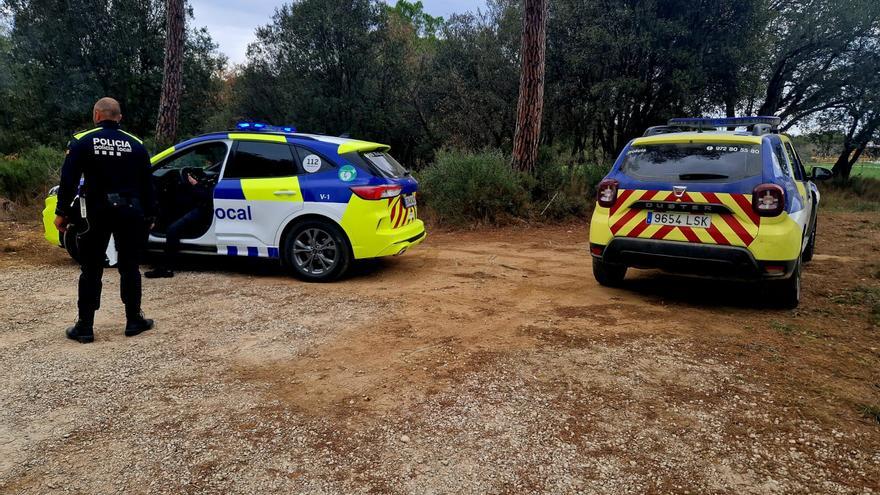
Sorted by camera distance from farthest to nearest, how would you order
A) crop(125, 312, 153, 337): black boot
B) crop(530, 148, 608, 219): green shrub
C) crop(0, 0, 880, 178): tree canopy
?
crop(0, 0, 880, 178): tree canopy → crop(530, 148, 608, 219): green shrub → crop(125, 312, 153, 337): black boot

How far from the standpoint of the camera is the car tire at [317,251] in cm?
621

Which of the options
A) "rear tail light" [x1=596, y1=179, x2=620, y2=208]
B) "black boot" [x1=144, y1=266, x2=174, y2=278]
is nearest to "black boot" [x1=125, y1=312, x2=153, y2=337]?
"black boot" [x1=144, y1=266, x2=174, y2=278]

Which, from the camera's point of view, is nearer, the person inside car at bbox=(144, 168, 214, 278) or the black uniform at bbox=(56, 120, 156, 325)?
the black uniform at bbox=(56, 120, 156, 325)

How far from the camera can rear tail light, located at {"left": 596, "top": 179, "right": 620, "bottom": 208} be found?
5.48 meters

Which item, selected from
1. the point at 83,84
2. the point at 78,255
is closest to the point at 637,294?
the point at 78,255

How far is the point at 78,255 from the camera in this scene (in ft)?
14.4

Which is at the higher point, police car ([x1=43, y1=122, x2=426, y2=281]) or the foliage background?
the foliage background

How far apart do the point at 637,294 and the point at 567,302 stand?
0.86 m

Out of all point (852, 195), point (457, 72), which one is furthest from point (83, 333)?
point (852, 195)

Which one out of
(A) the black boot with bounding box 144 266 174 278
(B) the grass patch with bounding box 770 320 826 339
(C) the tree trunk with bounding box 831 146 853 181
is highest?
(C) the tree trunk with bounding box 831 146 853 181

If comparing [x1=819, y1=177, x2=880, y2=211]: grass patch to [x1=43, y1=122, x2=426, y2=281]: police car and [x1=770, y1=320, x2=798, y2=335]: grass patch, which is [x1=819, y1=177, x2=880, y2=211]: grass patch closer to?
[x1=770, y1=320, x2=798, y2=335]: grass patch

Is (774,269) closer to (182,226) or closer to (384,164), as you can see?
(384,164)

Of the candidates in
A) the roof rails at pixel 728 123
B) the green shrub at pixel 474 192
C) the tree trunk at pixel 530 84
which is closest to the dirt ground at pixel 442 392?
the roof rails at pixel 728 123

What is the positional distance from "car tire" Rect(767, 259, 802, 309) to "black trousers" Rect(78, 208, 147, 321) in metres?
5.56
